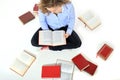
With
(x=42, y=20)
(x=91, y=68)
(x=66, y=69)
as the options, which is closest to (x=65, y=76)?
(x=66, y=69)

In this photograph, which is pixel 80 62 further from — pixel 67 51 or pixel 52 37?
pixel 52 37

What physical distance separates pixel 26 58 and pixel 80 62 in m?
0.39

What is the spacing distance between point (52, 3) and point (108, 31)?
69 centimetres

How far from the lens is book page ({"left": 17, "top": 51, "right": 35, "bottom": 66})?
172cm

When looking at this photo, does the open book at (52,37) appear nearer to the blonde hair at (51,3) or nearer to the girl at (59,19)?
the girl at (59,19)

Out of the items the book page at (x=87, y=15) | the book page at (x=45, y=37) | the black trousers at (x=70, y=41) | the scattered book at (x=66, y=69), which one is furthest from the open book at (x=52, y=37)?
the book page at (x=87, y=15)

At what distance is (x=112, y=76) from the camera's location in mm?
1662

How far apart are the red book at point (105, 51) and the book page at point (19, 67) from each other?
54 centimetres

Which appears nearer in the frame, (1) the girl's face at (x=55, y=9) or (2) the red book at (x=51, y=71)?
(1) the girl's face at (x=55, y=9)

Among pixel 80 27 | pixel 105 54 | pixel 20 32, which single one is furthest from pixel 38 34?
pixel 105 54

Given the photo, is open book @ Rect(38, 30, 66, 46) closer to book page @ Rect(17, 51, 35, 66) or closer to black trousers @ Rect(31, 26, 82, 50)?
black trousers @ Rect(31, 26, 82, 50)

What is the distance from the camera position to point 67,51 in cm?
177

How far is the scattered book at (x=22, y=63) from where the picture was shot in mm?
1701

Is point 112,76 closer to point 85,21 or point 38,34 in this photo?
point 85,21
